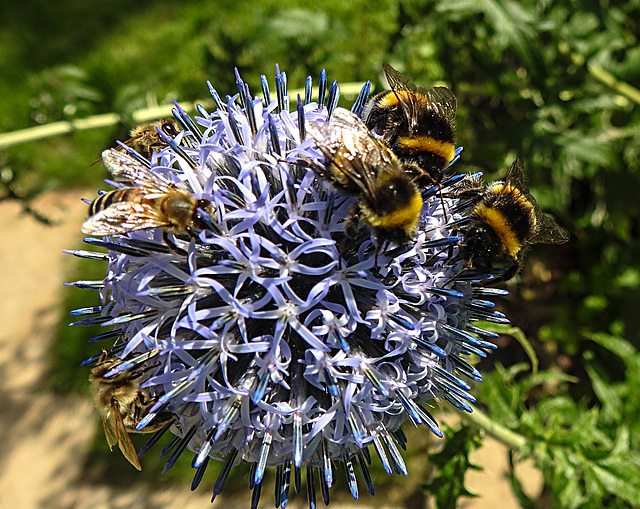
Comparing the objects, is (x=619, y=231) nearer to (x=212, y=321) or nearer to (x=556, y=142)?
(x=556, y=142)

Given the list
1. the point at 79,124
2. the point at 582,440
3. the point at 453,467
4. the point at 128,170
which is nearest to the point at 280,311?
the point at 128,170

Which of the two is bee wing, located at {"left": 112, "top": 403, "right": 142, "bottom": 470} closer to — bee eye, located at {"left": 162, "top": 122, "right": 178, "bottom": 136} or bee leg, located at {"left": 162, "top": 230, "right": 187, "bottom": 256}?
bee leg, located at {"left": 162, "top": 230, "right": 187, "bottom": 256}

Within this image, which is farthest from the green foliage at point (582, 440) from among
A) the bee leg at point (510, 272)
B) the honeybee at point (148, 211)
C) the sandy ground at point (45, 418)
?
the honeybee at point (148, 211)

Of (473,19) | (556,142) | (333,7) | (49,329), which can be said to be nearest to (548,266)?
(556,142)

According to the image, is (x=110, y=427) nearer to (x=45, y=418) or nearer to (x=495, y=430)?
(x=495, y=430)

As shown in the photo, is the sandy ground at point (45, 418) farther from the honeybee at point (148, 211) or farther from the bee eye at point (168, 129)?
the honeybee at point (148, 211)
